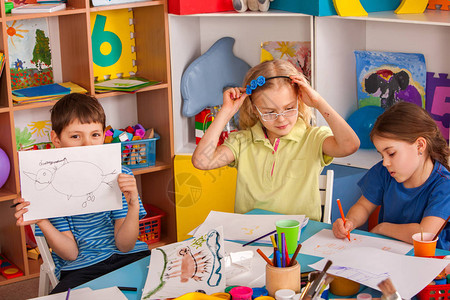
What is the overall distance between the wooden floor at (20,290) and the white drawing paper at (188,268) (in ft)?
4.72

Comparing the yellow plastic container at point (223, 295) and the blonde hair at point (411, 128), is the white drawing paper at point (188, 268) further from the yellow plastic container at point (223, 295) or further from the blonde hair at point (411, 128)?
the blonde hair at point (411, 128)

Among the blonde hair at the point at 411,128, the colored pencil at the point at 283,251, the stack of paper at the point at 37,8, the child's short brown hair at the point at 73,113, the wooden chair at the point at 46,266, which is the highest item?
Answer: the stack of paper at the point at 37,8

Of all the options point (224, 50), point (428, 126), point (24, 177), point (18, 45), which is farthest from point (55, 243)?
point (224, 50)

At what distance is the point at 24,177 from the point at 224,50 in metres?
1.68

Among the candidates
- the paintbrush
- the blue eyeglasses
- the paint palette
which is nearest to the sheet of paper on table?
the paintbrush

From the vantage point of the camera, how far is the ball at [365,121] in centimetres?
296

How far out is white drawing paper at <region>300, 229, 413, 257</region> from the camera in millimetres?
1614

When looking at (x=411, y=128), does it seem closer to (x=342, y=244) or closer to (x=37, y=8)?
(x=342, y=244)

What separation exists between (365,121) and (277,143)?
0.96m

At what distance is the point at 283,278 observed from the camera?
4.40 ft

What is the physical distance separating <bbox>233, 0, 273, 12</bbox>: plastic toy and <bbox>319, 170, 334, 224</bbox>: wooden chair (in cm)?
110

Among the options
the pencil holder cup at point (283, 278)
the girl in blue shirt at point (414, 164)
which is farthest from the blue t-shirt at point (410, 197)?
the pencil holder cup at point (283, 278)

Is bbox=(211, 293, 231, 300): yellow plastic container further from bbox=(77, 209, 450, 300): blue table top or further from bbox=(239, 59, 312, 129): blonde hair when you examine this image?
bbox=(239, 59, 312, 129): blonde hair

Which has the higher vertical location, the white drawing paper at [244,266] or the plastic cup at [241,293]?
the plastic cup at [241,293]
